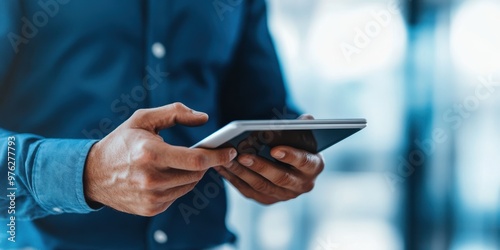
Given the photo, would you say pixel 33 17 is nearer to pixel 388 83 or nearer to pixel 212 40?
pixel 212 40

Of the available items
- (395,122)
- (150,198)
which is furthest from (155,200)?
(395,122)

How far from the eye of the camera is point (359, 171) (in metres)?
1.12

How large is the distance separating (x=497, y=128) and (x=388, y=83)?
25 cm

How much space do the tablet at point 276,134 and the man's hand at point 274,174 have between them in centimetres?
1

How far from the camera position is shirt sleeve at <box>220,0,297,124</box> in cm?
89

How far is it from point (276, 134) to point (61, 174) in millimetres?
261

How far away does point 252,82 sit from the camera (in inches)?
35.2

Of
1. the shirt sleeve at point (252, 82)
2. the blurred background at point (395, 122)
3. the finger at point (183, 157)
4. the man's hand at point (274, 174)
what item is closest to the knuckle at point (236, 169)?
the man's hand at point (274, 174)

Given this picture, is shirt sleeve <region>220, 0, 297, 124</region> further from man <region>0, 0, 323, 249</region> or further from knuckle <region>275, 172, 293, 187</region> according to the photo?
knuckle <region>275, 172, 293, 187</region>

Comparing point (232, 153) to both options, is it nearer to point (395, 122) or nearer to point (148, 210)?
point (148, 210)

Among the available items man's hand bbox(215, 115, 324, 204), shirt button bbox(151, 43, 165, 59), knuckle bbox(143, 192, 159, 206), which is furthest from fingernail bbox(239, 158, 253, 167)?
shirt button bbox(151, 43, 165, 59)

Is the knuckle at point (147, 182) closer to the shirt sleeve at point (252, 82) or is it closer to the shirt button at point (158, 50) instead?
the shirt button at point (158, 50)

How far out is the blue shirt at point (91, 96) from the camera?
2.10 ft

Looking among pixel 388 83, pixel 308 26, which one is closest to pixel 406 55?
pixel 388 83
